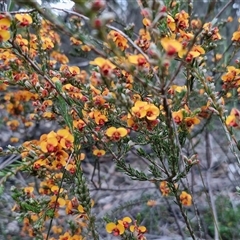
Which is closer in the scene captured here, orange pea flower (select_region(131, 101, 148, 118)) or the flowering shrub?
the flowering shrub

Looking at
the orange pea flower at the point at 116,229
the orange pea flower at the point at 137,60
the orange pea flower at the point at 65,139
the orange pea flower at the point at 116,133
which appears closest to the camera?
the orange pea flower at the point at 137,60

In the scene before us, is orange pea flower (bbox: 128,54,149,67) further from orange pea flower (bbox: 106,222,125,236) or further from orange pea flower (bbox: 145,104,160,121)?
orange pea flower (bbox: 106,222,125,236)

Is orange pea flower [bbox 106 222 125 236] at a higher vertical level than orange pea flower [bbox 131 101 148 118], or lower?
lower

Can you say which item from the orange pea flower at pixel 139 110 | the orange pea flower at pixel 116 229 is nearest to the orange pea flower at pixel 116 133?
the orange pea flower at pixel 139 110

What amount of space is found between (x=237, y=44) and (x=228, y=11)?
9.71 ft

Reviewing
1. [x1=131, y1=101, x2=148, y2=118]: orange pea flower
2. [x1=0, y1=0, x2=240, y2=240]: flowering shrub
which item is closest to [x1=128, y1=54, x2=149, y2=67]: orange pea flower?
[x1=0, y1=0, x2=240, y2=240]: flowering shrub

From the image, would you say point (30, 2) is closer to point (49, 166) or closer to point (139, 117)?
point (139, 117)

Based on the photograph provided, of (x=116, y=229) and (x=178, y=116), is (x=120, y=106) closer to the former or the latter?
(x=178, y=116)

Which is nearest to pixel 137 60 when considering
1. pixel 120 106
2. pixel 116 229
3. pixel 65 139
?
pixel 120 106

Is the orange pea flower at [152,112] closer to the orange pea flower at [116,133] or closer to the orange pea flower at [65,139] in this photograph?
the orange pea flower at [116,133]

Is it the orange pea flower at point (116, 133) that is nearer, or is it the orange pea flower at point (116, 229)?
the orange pea flower at point (116, 133)

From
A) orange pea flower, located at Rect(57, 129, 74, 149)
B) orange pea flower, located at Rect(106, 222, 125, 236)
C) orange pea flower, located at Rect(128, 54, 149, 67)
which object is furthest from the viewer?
orange pea flower, located at Rect(106, 222, 125, 236)

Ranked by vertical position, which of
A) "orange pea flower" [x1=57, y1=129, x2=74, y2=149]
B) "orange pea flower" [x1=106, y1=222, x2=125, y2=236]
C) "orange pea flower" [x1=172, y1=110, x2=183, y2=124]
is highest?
"orange pea flower" [x1=172, y1=110, x2=183, y2=124]

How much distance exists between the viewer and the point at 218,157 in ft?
11.2
